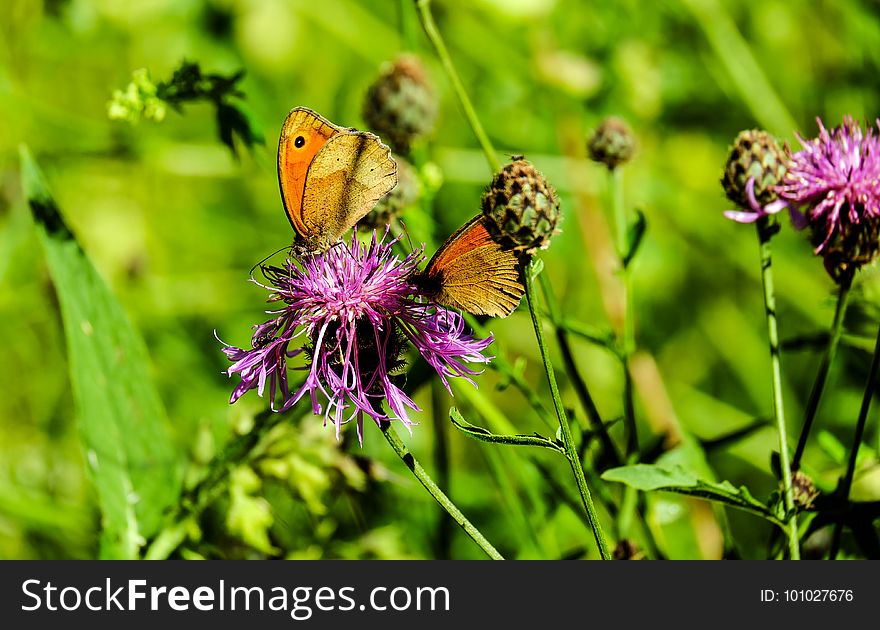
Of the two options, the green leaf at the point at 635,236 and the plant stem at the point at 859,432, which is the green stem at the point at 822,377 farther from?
the green leaf at the point at 635,236

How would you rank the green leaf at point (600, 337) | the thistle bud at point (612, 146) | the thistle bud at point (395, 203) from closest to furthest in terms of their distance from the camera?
the green leaf at point (600, 337), the thistle bud at point (395, 203), the thistle bud at point (612, 146)

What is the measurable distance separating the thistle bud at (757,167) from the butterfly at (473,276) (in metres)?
0.33

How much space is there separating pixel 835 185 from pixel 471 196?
60.1 inches

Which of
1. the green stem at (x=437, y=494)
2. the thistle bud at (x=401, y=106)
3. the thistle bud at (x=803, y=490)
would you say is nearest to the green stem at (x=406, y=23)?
the thistle bud at (x=401, y=106)

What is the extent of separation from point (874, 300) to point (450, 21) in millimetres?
1757

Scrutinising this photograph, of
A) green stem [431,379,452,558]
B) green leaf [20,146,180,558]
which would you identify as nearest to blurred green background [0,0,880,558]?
green stem [431,379,452,558]

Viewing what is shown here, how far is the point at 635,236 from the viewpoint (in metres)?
1.28

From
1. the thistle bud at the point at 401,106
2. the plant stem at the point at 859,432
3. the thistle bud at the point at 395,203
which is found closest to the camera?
the plant stem at the point at 859,432

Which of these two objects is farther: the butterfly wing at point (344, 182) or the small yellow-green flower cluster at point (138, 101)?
the small yellow-green flower cluster at point (138, 101)

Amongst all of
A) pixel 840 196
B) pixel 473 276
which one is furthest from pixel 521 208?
pixel 840 196

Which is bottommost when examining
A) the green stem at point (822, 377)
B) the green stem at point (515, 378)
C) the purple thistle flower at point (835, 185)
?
the green stem at point (822, 377)

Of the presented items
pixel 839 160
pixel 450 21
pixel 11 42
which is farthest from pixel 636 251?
pixel 11 42

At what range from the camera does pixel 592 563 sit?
118cm

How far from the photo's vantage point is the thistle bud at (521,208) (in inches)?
39.1
